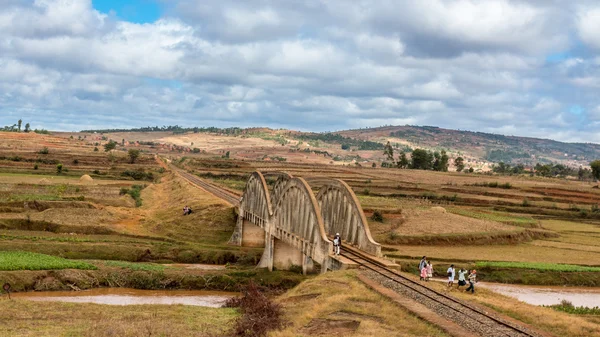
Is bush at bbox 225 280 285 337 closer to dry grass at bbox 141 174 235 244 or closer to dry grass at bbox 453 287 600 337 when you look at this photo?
dry grass at bbox 453 287 600 337

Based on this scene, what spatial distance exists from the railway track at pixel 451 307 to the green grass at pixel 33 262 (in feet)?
77.8

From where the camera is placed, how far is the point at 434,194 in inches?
4498

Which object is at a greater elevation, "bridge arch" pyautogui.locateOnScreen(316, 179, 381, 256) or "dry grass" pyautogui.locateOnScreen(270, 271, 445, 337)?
"bridge arch" pyautogui.locateOnScreen(316, 179, 381, 256)

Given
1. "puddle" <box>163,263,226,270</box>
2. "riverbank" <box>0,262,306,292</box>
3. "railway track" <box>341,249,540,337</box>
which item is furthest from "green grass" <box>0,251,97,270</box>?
"railway track" <box>341,249,540,337</box>

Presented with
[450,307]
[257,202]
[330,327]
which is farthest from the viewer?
[257,202]

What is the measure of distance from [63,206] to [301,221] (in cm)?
→ 4015

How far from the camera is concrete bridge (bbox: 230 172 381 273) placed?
4375 centimetres

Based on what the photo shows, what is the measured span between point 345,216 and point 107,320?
21750 mm

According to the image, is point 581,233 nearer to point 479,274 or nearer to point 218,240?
point 479,274

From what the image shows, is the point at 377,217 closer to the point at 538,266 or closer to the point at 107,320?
the point at 538,266

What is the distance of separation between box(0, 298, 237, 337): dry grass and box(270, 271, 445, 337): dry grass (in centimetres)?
395

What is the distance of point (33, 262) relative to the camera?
1875 inches

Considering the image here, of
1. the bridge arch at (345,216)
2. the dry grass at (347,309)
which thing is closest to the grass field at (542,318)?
the dry grass at (347,309)

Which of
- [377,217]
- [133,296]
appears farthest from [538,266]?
[133,296]
